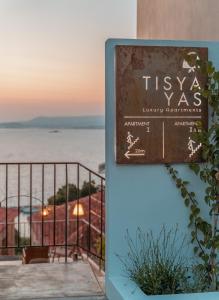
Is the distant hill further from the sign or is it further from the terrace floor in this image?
the sign

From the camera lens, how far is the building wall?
152 inches

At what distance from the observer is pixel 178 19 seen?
190 inches

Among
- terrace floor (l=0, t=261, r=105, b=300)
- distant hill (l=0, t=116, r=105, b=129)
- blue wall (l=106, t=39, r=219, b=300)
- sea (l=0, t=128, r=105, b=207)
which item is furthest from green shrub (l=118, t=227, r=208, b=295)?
distant hill (l=0, t=116, r=105, b=129)

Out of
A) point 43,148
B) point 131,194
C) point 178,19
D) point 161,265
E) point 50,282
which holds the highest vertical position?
point 178,19

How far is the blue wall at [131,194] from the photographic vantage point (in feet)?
9.84

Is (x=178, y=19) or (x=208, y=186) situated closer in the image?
(x=208, y=186)

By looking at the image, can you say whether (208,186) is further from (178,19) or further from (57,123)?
(57,123)

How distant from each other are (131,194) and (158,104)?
2.15 feet

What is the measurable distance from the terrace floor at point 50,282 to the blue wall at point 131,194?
0.93 ft

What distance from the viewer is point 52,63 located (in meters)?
7.11

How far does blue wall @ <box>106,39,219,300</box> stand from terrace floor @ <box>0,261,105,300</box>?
0.28 meters

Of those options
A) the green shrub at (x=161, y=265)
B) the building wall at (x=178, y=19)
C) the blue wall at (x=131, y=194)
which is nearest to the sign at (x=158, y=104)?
the blue wall at (x=131, y=194)

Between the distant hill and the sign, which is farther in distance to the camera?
the distant hill

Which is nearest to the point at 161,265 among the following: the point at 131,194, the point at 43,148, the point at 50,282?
the point at 131,194
